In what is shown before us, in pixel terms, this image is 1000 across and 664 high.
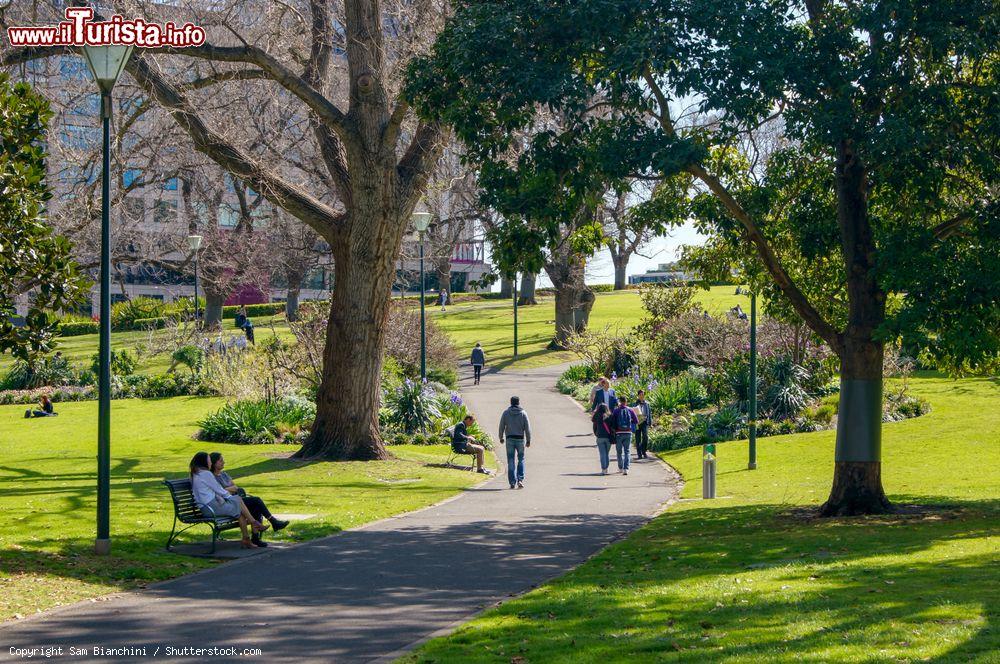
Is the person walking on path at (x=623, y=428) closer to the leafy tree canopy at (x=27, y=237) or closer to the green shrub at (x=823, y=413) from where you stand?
the green shrub at (x=823, y=413)

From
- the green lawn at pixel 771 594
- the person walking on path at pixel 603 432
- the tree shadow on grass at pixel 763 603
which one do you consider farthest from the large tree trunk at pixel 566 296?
the tree shadow on grass at pixel 763 603

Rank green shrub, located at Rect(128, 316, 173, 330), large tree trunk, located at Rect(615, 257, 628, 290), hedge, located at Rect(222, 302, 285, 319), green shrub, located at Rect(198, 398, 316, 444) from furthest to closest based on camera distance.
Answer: large tree trunk, located at Rect(615, 257, 628, 290) < hedge, located at Rect(222, 302, 285, 319) < green shrub, located at Rect(128, 316, 173, 330) < green shrub, located at Rect(198, 398, 316, 444)

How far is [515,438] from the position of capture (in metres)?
20.0

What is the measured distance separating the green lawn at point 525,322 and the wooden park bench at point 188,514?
32.8 m

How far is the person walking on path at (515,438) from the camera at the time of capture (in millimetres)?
20000

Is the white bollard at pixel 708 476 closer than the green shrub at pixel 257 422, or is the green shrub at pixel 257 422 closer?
the white bollard at pixel 708 476

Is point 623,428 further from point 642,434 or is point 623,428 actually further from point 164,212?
point 164,212

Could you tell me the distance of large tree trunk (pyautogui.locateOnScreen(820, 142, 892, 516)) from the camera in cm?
1528

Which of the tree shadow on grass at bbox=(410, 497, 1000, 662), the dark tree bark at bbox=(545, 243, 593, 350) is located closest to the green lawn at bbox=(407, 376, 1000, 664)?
the tree shadow on grass at bbox=(410, 497, 1000, 662)

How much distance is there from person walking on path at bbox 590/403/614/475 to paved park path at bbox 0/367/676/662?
2.38 metres

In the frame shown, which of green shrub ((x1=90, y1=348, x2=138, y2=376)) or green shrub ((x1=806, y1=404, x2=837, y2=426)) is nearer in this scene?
green shrub ((x1=806, y1=404, x2=837, y2=426))

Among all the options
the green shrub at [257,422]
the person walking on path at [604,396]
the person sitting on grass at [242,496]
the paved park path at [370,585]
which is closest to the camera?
the paved park path at [370,585]

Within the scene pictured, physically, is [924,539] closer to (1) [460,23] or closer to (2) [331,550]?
(2) [331,550]

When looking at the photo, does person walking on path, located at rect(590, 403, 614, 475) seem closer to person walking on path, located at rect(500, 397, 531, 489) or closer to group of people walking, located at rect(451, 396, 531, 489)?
group of people walking, located at rect(451, 396, 531, 489)
